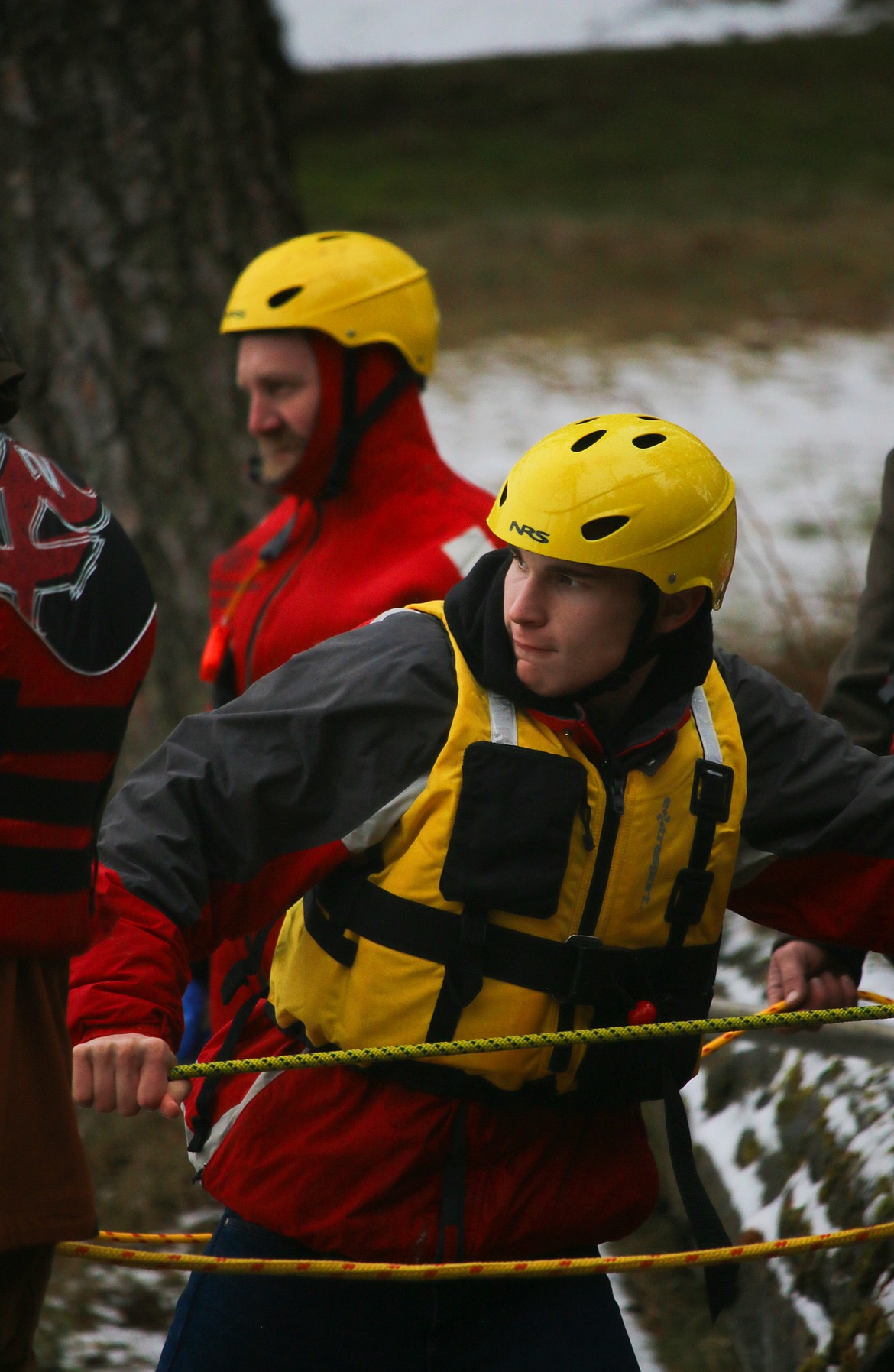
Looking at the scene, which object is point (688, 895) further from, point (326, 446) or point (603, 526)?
point (326, 446)

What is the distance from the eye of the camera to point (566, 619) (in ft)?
7.68

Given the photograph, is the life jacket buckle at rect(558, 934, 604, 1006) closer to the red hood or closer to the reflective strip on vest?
the reflective strip on vest

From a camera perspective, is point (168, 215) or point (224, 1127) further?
point (168, 215)

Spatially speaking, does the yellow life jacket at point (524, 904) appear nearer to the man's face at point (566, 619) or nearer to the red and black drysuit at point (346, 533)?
the man's face at point (566, 619)

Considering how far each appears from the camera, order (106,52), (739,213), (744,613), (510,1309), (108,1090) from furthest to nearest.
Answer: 1. (739,213)
2. (744,613)
3. (106,52)
4. (510,1309)
5. (108,1090)

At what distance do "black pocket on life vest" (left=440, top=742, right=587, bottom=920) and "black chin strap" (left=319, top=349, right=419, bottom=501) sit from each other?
154cm

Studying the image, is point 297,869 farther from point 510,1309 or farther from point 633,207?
point 633,207

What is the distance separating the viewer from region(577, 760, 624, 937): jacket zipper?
91.2 inches

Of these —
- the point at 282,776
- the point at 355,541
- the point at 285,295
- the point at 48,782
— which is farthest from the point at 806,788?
the point at 285,295

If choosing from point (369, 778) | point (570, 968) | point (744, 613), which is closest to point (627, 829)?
point (570, 968)

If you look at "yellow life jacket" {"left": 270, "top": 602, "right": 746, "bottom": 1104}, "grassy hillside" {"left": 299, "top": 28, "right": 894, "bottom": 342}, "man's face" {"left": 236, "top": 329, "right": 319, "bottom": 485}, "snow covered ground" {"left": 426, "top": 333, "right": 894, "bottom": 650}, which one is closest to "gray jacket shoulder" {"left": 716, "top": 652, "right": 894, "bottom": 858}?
"yellow life jacket" {"left": 270, "top": 602, "right": 746, "bottom": 1104}

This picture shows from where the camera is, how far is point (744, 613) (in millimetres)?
7441

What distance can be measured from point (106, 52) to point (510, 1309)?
14.5ft

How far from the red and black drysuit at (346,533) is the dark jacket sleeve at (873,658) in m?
0.83
